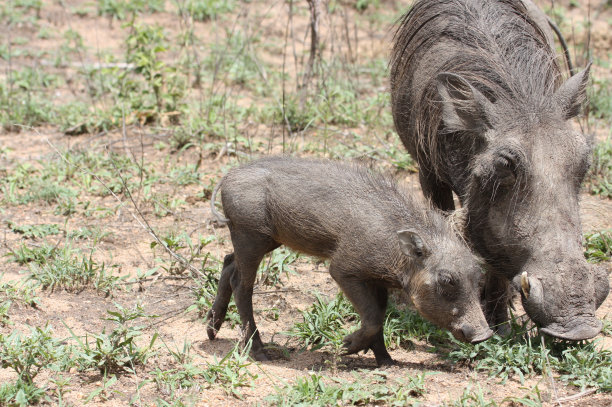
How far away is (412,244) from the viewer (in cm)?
357

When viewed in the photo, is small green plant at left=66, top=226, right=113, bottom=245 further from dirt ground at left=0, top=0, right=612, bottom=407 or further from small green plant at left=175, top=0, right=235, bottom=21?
small green plant at left=175, top=0, right=235, bottom=21

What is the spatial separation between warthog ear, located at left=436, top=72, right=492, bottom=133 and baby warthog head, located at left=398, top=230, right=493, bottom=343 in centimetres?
56

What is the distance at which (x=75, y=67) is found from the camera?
8.30 m

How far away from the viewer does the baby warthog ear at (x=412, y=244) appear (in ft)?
11.6

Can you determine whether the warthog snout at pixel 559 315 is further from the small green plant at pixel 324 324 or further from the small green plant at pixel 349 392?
the small green plant at pixel 324 324

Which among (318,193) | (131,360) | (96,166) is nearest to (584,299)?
(318,193)

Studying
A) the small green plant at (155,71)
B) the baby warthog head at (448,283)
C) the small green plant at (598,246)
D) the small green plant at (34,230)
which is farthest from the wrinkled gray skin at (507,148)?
the small green plant at (155,71)

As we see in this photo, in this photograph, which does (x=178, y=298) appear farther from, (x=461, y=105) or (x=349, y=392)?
(x=461, y=105)

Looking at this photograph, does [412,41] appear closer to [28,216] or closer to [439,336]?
[439,336]

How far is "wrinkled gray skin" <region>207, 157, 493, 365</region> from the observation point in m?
3.55

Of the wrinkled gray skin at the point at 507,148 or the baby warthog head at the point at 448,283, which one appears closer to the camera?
the wrinkled gray skin at the point at 507,148

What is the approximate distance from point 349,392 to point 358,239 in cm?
71

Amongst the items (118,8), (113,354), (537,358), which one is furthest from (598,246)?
(118,8)

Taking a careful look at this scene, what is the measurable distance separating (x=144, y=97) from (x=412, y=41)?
342cm
